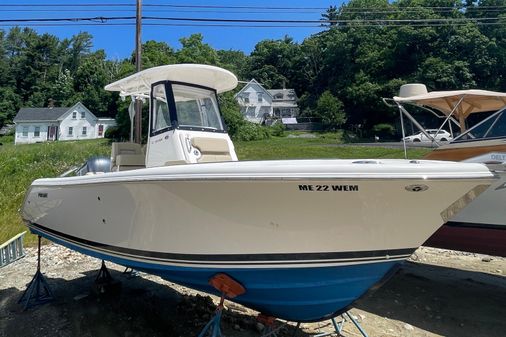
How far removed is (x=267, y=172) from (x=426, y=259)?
20.8ft

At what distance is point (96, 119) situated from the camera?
5950 cm

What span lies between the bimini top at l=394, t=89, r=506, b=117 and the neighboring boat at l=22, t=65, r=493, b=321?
4144 millimetres

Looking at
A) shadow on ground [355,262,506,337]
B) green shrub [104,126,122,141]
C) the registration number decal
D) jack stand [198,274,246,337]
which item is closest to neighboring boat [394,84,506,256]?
shadow on ground [355,262,506,337]

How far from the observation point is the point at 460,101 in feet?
22.8

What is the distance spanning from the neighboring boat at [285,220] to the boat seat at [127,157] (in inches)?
46.4

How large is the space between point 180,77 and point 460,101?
180 inches

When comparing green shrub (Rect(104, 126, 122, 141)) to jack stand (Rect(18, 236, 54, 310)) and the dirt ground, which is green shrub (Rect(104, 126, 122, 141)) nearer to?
the dirt ground

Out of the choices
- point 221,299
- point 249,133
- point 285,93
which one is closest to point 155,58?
point 249,133

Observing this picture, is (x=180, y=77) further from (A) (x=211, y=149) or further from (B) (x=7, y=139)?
(B) (x=7, y=139)

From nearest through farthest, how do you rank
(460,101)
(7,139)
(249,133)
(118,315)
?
(118,315) < (460,101) < (249,133) < (7,139)

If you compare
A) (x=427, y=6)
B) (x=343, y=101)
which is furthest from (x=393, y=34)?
(x=343, y=101)

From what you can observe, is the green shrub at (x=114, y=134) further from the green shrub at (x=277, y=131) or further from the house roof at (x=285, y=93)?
the house roof at (x=285, y=93)

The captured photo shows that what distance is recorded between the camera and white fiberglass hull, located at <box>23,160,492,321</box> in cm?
318

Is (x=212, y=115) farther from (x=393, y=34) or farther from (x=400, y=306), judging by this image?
(x=393, y=34)
